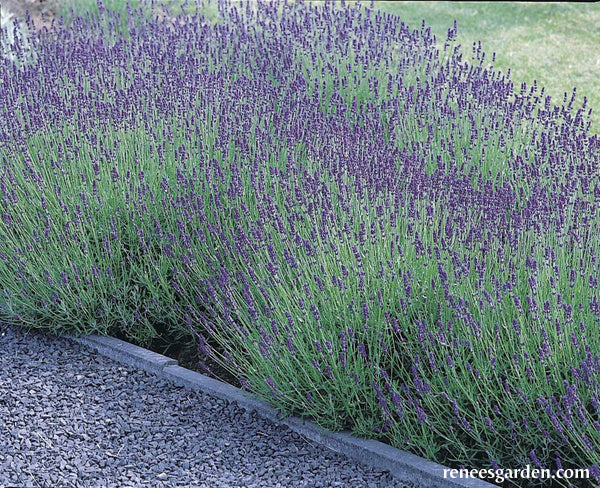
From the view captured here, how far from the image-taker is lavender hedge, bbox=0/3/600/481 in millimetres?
2959

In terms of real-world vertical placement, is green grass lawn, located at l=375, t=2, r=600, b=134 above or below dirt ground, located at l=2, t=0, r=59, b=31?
below

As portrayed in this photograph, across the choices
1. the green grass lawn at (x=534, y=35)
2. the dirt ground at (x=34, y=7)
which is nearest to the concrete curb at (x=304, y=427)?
the green grass lawn at (x=534, y=35)

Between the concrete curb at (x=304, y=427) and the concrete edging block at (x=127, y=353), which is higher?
the concrete curb at (x=304, y=427)

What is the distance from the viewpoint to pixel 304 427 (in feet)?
10.4

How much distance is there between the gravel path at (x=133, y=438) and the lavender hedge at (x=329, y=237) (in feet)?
0.62

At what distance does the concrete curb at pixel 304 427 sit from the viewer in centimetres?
287

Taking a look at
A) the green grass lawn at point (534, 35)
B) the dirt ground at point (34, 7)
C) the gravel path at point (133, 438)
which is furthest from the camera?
the dirt ground at point (34, 7)

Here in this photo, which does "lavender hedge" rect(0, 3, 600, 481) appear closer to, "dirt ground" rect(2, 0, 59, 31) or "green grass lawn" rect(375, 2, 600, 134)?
"green grass lawn" rect(375, 2, 600, 134)

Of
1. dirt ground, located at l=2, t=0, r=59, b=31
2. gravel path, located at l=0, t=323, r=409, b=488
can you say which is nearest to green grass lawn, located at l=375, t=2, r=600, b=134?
dirt ground, located at l=2, t=0, r=59, b=31

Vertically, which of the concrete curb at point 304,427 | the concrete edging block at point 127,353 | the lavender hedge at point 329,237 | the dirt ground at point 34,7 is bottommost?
the concrete edging block at point 127,353

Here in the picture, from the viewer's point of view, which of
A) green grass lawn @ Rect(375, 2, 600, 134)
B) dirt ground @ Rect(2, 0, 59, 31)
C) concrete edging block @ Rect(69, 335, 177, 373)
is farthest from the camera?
dirt ground @ Rect(2, 0, 59, 31)

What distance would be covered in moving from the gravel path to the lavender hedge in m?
0.19

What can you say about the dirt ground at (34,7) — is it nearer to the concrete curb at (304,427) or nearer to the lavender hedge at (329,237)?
the lavender hedge at (329,237)

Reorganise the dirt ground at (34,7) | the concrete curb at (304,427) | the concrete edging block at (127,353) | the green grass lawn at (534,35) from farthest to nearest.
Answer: the dirt ground at (34,7) < the green grass lawn at (534,35) < the concrete edging block at (127,353) < the concrete curb at (304,427)
